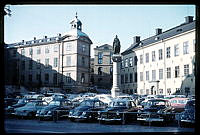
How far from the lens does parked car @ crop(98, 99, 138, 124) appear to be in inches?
580

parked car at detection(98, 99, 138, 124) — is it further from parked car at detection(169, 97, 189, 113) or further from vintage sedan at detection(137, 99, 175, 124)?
parked car at detection(169, 97, 189, 113)

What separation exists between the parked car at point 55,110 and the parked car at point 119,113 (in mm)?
3181

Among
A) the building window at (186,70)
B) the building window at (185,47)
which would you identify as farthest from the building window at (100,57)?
the building window at (186,70)

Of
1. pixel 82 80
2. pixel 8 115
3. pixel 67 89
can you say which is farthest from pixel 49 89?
pixel 8 115

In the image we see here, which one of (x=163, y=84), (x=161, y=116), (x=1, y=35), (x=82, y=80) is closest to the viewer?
(x=1, y=35)

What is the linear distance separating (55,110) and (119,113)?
453cm

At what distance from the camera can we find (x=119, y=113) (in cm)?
1479

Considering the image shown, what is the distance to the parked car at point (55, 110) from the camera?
1664 cm

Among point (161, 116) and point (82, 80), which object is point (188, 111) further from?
point (82, 80)

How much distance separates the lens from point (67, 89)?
5303cm

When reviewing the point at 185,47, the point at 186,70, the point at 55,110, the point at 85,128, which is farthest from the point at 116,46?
the point at 85,128

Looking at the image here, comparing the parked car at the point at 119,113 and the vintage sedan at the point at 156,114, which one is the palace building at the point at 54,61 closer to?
the parked car at the point at 119,113
